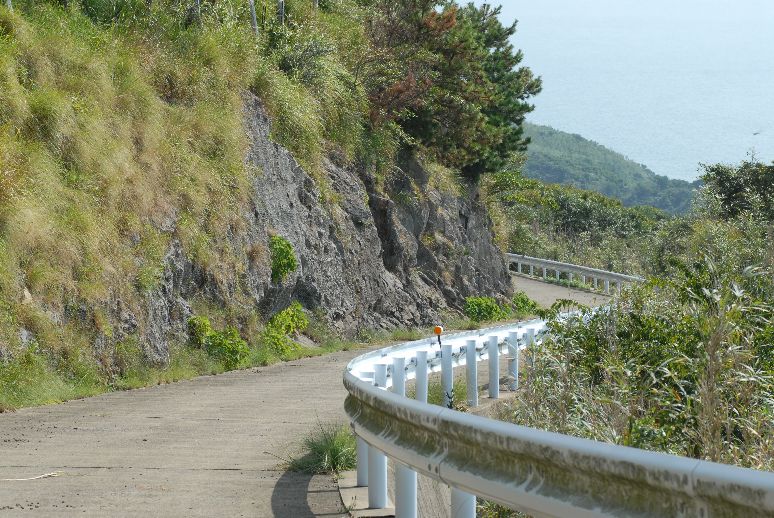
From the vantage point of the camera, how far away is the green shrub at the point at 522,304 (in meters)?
41.5

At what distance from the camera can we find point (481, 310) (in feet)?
125

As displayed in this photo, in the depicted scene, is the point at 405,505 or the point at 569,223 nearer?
the point at 405,505

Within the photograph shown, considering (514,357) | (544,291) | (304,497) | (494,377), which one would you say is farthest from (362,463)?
(544,291)

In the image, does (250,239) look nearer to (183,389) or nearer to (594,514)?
(183,389)

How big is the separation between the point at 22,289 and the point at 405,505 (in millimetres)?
9857

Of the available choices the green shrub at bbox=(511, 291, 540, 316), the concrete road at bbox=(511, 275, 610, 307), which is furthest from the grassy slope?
the concrete road at bbox=(511, 275, 610, 307)

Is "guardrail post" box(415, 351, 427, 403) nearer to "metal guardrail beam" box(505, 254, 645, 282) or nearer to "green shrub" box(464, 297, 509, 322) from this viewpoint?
"green shrub" box(464, 297, 509, 322)

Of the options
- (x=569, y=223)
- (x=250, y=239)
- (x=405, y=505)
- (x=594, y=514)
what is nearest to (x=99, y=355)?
(x=250, y=239)

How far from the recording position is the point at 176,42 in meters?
23.8

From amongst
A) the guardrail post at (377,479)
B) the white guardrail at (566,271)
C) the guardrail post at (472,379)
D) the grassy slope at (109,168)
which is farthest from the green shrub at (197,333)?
the white guardrail at (566,271)

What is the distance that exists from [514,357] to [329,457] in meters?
7.10

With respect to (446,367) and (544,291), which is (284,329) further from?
(544,291)

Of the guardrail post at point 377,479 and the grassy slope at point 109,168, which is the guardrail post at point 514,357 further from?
the guardrail post at point 377,479

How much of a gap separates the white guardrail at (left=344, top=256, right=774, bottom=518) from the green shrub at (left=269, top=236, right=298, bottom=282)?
1627 cm
